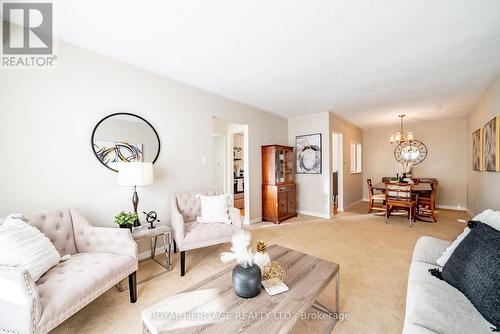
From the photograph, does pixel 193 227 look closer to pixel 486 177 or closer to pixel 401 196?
pixel 401 196

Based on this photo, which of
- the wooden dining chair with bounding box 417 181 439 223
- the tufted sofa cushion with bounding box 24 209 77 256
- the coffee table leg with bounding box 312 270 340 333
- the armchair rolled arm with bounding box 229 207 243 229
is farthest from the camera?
the wooden dining chair with bounding box 417 181 439 223

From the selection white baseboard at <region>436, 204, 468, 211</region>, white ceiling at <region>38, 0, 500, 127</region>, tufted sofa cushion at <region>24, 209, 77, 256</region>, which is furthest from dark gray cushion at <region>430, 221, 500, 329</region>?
white baseboard at <region>436, 204, 468, 211</region>

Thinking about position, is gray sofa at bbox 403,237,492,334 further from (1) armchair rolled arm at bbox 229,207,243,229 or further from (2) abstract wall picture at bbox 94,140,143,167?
(2) abstract wall picture at bbox 94,140,143,167

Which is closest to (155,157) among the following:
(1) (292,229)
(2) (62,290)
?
(2) (62,290)

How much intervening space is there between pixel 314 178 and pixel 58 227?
444 cm

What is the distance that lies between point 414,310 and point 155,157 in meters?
2.81

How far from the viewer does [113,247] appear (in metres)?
1.80

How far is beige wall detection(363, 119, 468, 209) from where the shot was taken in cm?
529

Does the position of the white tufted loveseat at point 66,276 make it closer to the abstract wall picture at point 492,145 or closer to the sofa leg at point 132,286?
the sofa leg at point 132,286

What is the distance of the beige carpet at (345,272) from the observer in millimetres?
1547

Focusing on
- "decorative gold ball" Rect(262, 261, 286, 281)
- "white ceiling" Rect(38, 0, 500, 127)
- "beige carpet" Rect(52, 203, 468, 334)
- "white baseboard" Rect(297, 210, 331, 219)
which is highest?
"white ceiling" Rect(38, 0, 500, 127)

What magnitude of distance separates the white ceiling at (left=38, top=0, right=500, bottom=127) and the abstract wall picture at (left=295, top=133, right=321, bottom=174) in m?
1.56

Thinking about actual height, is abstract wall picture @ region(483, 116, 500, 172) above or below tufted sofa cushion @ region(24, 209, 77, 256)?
above

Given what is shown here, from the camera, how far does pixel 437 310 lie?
1.09 meters
